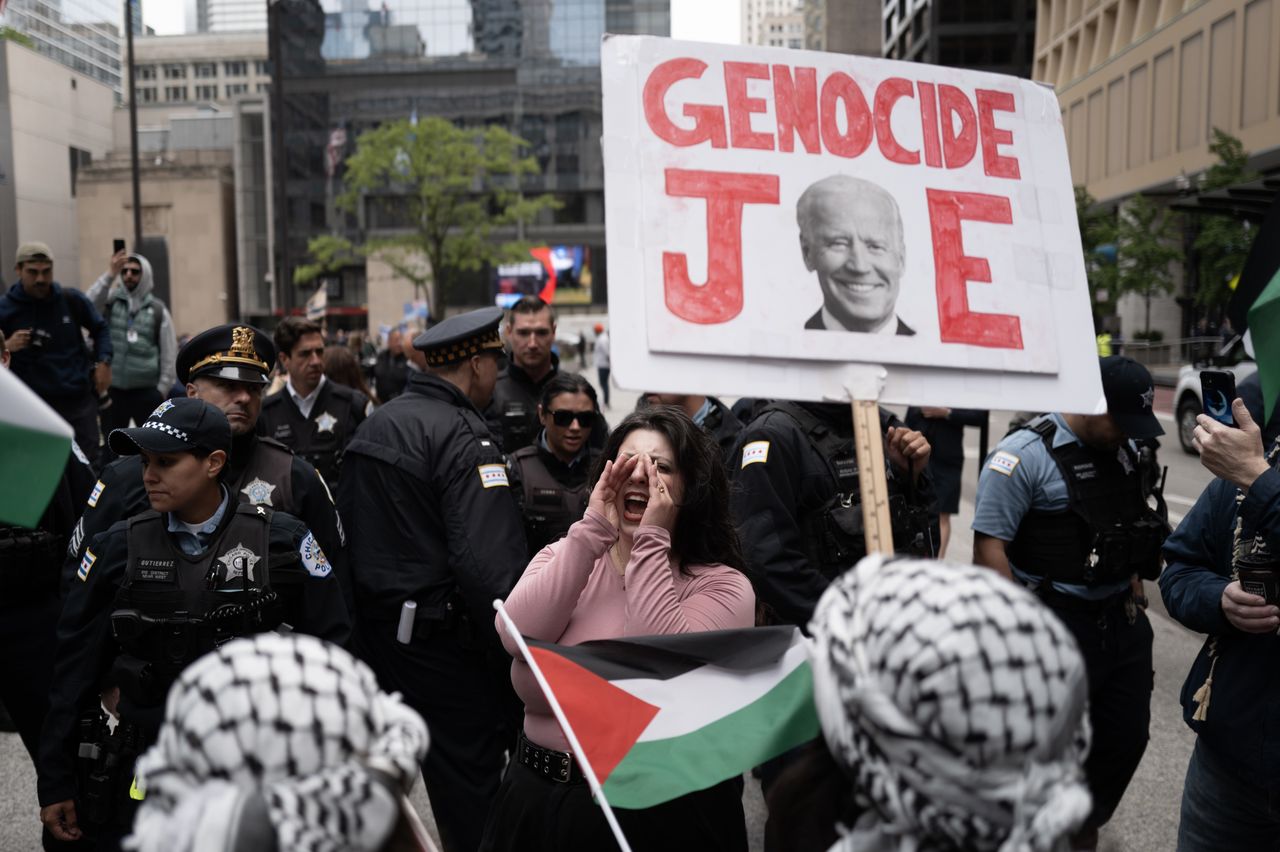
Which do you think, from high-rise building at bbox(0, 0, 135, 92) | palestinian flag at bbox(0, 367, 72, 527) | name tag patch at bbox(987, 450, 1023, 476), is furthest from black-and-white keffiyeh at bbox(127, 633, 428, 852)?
high-rise building at bbox(0, 0, 135, 92)

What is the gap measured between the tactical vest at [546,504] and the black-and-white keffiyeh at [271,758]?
342 centimetres

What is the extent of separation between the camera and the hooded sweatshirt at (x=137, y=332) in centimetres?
986

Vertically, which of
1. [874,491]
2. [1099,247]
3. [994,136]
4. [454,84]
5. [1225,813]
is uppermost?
[454,84]

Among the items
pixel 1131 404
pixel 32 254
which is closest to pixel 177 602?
pixel 1131 404

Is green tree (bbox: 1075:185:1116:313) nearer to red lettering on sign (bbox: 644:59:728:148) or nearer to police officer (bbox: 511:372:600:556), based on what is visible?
A: police officer (bbox: 511:372:600:556)

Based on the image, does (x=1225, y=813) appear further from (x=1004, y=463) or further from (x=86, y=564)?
(x=86, y=564)

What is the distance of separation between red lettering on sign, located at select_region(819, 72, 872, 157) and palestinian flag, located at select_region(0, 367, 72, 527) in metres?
1.81

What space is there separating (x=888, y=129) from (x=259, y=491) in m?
2.48

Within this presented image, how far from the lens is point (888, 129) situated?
2811mm

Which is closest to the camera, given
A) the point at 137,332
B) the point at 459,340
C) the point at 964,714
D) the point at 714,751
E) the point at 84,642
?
the point at 964,714

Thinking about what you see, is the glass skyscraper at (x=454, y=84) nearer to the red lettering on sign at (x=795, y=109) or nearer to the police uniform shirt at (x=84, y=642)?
the police uniform shirt at (x=84, y=642)

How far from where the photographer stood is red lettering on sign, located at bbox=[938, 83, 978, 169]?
285 centimetres

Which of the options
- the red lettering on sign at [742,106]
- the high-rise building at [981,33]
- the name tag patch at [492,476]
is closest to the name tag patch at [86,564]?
the name tag patch at [492,476]

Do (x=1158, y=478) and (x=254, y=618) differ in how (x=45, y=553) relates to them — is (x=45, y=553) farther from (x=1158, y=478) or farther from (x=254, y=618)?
(x=1158, y=478)
